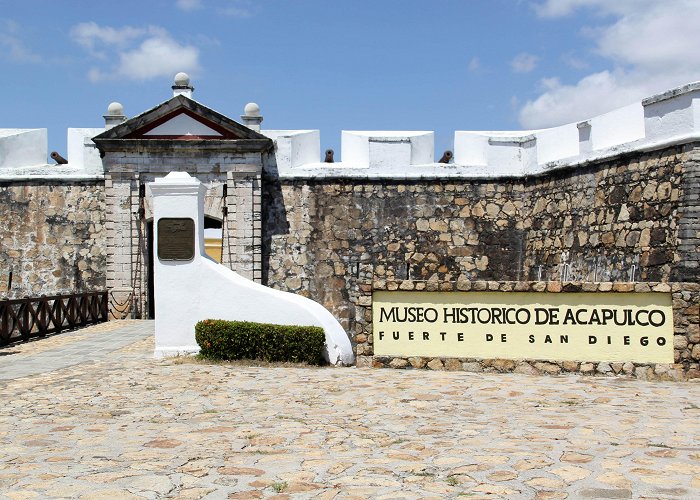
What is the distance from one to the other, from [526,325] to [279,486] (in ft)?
17.1

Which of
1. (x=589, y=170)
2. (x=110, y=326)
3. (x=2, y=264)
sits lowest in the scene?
(x=110, y=326)

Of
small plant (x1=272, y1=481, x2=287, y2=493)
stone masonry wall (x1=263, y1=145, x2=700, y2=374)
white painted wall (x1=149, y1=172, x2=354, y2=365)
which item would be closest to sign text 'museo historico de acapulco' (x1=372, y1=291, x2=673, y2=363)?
white painted wall (x1=149, y1=172, x2=354, y2=365)

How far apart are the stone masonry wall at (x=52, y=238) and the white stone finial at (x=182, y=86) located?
8.74ft

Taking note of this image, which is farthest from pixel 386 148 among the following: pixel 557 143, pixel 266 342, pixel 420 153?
pixel 266 342

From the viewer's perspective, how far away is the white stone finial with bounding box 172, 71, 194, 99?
17.1 m

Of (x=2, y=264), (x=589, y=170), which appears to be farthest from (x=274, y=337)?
(x=2, y=264)

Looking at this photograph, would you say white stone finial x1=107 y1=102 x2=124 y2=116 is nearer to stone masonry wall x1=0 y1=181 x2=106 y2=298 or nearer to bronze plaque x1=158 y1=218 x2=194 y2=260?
stone masonry wall x1=0 y1=181 x2=106 y2=298

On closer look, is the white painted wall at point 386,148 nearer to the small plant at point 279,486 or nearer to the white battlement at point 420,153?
the white battlement at point 420,153

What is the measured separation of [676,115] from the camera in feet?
40.0

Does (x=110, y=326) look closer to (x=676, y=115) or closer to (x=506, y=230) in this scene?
(x=506, y=230)

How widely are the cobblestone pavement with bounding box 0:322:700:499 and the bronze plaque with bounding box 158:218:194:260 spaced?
191 cm

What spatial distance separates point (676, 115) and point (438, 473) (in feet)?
30.6

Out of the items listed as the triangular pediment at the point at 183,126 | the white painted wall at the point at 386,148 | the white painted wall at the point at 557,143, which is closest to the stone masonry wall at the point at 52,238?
the triangular pediment at the point at 183,126

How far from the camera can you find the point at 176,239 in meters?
10.4
